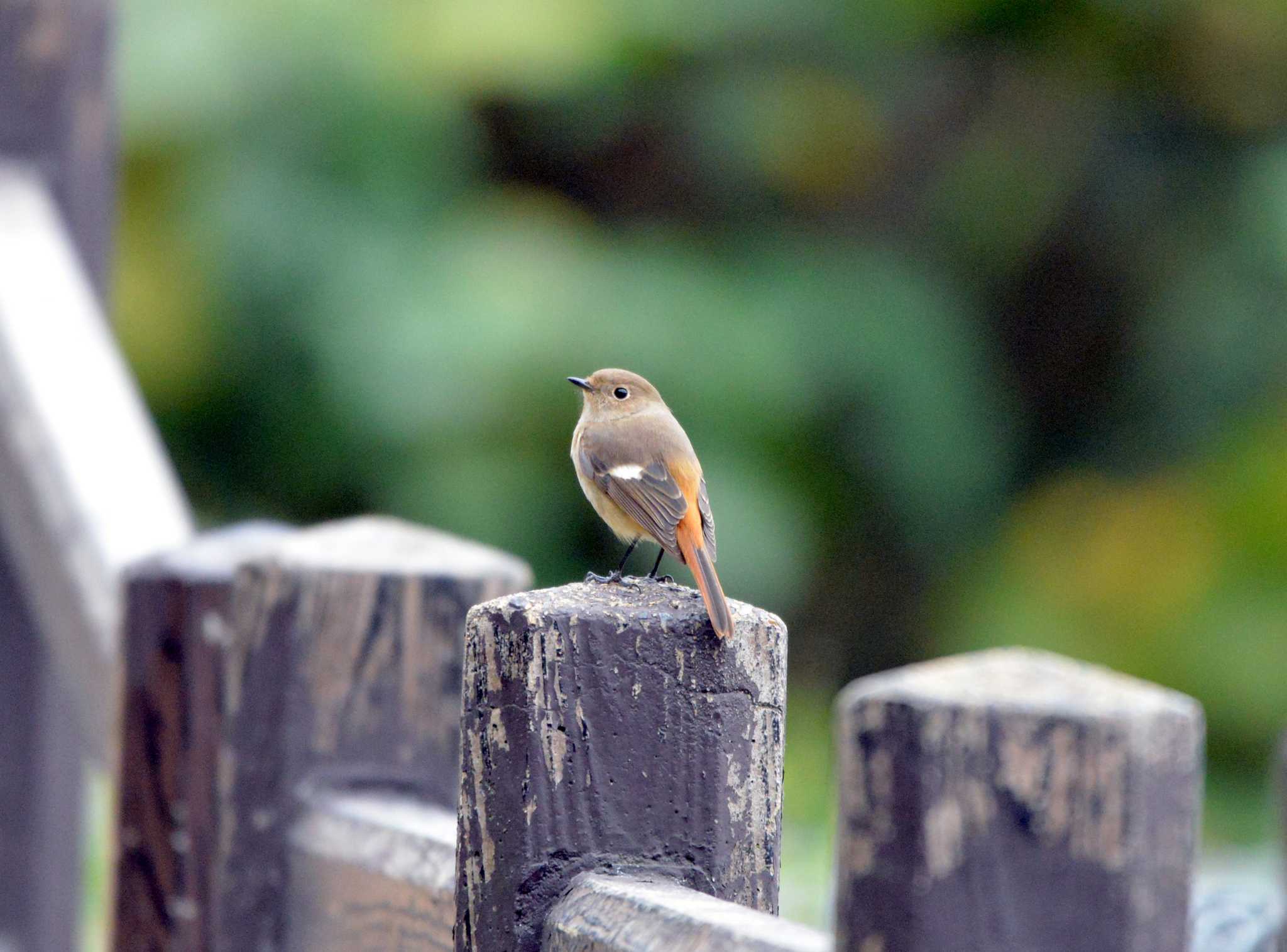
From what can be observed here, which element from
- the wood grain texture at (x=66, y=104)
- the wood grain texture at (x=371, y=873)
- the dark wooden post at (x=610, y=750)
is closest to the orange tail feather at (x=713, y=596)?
the dark wooden post at (x=610, y=750)

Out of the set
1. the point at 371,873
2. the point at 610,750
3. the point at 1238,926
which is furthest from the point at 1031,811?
the point at 1238,926

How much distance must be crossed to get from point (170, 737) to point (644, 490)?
944 mm

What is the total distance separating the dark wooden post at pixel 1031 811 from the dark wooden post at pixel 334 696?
100 centimetres

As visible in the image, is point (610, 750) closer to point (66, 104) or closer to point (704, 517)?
point (704, 517)

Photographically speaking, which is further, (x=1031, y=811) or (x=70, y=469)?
(x=70, y=469)

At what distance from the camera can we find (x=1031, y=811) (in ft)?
2.85

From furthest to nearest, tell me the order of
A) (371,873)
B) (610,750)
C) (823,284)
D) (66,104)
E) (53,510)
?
1. (823,284)
2. (66,104)
3. (53,510)
4. (371,873)
5. (610,750)

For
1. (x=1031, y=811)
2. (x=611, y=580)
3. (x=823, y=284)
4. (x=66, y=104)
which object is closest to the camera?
(x=1031, y=811)

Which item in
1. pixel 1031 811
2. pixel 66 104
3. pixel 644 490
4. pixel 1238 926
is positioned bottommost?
pixel 1238 926

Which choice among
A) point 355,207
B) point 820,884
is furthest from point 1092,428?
point 820,884

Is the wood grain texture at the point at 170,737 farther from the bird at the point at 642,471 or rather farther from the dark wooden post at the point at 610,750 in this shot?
the dark wooden post at the point at 610,750

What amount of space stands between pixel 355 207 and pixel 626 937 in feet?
19.3

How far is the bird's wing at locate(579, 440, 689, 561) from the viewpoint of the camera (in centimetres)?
259

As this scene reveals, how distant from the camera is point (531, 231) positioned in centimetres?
703
